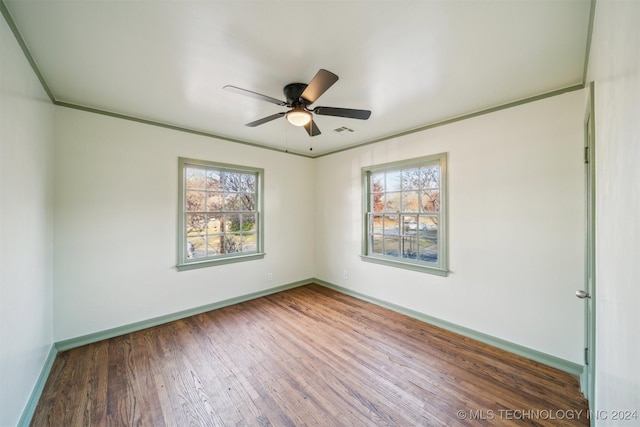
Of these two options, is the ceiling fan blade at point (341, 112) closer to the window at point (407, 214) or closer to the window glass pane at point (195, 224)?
the window at point (407, 214)

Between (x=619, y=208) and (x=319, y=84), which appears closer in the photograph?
(x=619, y=208)

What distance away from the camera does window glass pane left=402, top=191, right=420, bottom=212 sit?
3.51 meters

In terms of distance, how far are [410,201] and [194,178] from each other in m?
3.16

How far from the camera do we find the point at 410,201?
141 inches

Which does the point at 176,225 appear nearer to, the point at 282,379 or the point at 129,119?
the point at 129,119

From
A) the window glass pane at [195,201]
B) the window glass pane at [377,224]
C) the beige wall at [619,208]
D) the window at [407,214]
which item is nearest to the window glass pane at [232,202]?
the window glass pane at [195,201]

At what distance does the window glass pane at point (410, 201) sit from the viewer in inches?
138

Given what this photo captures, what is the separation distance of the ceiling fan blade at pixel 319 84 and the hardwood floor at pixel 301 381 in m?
2.43

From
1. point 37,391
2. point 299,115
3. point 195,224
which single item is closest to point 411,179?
point 299,115

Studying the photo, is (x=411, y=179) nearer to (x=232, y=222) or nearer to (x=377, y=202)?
(x=377, y=202)

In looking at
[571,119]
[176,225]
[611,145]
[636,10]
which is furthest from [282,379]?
[571,119]

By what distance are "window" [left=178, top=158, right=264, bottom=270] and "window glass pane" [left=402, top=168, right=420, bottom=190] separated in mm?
2339

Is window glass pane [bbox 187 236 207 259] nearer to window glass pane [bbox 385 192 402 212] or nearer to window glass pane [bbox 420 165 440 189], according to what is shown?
window glass pane [bbox 385 192 402 212]

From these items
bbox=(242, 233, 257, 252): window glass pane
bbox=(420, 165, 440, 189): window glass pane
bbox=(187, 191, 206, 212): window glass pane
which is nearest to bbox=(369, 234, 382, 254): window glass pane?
bbox=(420, 165, 440, 189): window glass pane
